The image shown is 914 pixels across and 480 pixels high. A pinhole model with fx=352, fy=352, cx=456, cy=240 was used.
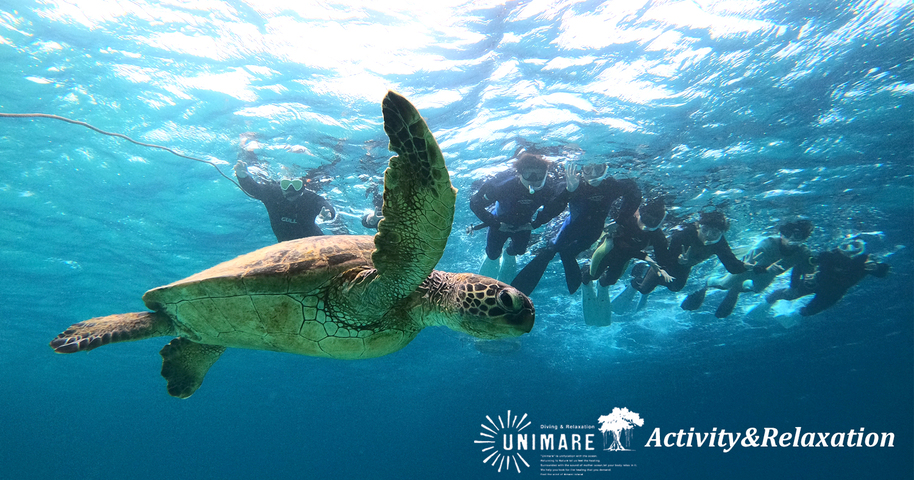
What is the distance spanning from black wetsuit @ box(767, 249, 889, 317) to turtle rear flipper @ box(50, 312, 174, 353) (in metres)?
17.4

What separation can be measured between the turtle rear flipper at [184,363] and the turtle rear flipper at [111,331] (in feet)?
1.67

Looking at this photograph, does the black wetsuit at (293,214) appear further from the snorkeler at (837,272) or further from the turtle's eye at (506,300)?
the snorkeler at (837,272)

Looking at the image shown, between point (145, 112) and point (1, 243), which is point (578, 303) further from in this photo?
point (1, 243)

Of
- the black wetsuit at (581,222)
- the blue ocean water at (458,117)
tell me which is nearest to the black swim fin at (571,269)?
the black wetsuit at (581,222)

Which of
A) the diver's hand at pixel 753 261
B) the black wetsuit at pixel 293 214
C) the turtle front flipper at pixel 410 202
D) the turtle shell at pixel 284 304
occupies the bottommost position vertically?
the turtle shell at pixel 284 304

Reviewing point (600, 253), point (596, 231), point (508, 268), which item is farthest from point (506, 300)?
point (508, 268)

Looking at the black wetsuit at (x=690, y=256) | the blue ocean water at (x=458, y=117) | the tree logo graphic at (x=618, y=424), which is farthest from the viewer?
the tree logo graphic at (x=618, y=424)

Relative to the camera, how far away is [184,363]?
3.99m

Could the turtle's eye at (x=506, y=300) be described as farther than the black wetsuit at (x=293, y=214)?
No

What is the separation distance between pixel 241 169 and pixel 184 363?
765 centimetres

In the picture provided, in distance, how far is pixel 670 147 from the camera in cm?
872

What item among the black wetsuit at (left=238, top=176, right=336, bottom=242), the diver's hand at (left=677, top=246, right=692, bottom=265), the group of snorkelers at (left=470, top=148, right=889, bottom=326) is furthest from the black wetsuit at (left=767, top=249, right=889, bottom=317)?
the black wetsuit at (left=238, top=176, right=336, bottom=242)

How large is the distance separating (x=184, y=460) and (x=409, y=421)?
81.2 metres

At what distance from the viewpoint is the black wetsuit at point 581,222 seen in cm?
875
